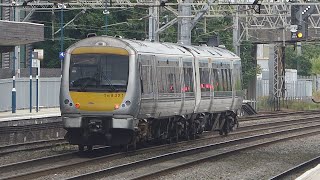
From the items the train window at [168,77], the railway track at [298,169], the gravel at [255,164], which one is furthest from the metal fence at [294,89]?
the railway track at [298,169]

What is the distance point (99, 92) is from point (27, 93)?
19622 mm

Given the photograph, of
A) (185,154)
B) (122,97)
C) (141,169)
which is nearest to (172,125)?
(185,154)

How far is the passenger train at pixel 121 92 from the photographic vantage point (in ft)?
68.5

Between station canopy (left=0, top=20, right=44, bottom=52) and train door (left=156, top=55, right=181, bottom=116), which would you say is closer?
train door (left=156, top=55, right=181, bottom=116)

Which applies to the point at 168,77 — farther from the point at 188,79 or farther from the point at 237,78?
the point at 237,78

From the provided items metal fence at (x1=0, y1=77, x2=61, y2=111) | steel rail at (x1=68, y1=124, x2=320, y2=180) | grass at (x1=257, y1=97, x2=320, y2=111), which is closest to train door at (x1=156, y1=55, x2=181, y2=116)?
steel rail at (x1=68, y1=124, x2=320, y2=180)

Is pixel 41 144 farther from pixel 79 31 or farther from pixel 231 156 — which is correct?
pixel 79 31

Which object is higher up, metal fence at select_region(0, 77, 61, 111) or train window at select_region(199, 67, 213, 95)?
train window at select_region(199, 67, 213, 95)

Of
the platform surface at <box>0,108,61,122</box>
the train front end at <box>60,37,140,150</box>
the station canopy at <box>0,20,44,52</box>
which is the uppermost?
the station canopy at <box>0,20,44,52</box>

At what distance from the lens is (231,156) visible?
73.2ft

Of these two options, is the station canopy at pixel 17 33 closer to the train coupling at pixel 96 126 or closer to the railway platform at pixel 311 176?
the train coupling at pixel 96 126

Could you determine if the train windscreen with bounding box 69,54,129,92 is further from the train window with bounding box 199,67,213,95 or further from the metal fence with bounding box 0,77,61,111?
the metal fence with bounding box 0,77,61,111

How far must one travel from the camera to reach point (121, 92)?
20922 millimetres

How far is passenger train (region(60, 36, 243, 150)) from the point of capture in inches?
822
